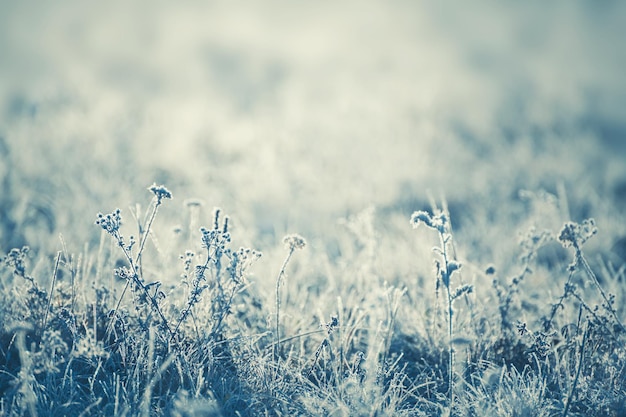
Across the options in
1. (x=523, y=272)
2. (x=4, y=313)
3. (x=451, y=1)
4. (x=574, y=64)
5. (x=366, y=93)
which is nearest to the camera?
(x=4, y=313)

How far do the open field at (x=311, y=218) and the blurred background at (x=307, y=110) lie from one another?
0.15 ft

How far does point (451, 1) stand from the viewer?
1541cm

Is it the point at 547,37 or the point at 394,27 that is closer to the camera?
the point at 547,37

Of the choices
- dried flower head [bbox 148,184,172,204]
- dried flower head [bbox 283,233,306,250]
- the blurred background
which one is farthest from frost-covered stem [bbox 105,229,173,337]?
the blurred background

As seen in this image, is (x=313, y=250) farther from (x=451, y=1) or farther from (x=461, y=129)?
(x=451, y=1)

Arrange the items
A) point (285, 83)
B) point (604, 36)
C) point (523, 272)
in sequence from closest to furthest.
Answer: point (523, 272), point (285, 83), point (604, 36)

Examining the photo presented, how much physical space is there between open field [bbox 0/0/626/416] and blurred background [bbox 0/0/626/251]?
0.05m

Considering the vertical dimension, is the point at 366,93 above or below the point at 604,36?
below

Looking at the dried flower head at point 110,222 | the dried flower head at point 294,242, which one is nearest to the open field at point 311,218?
the dried flower head at point 294,242

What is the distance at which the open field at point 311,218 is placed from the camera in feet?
6.66

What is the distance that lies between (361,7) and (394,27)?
1.47 m

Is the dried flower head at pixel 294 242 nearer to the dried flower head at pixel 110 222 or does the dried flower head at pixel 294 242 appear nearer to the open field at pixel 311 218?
the open field at pixel 311 218

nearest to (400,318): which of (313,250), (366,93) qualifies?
(313,250)

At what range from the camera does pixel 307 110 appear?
26.6 feet
